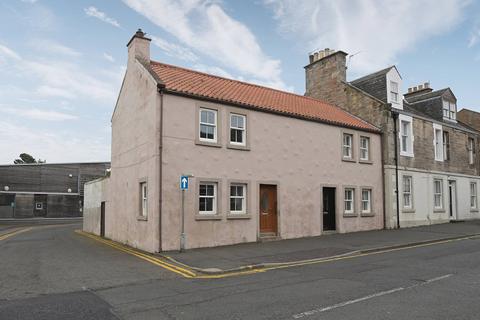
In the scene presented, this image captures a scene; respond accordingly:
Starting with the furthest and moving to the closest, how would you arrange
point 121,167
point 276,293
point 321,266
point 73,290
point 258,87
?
1. point 258,87
2. point 121,167
3. point 321,266
4. point 73,290
5. point 276,293

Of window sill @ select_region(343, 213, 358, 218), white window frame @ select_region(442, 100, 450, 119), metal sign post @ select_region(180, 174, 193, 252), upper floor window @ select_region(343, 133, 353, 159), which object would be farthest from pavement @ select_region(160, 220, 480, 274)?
white window frame @ select_region(442, 100, 450, 119)

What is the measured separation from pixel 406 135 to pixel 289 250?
13457 millimetres

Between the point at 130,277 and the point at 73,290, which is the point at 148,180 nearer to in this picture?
the point at 130,277

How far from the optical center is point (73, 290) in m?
8.67

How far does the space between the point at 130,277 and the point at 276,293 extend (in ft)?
13.4

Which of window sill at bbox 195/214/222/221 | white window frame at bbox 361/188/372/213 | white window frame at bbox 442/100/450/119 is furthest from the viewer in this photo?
white window frame at bbox 442/100/450/119

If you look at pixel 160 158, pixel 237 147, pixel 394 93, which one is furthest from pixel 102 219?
pixel 394 93

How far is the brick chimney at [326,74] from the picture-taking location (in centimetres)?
2647

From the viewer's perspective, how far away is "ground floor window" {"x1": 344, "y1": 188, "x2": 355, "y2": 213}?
21516mm

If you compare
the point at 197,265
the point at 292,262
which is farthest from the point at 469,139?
the point at 197,265

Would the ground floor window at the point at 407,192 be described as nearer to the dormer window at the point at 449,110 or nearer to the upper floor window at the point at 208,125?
the dormer window at the point at 449,110

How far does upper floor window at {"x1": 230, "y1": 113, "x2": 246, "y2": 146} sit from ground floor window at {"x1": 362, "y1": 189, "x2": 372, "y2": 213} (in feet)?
28.3

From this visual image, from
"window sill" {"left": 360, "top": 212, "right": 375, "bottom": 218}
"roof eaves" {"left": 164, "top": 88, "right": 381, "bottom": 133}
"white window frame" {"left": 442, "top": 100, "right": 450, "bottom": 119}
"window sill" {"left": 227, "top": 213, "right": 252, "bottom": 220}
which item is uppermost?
"white window frame" {"left": 442, "top": 100, "right": 450, "bottom": 119}

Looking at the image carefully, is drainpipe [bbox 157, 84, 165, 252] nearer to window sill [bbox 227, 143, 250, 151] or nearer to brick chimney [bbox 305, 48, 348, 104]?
window sill [bbox 227, 143, 250, 151]
